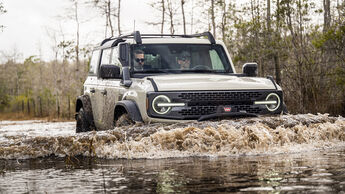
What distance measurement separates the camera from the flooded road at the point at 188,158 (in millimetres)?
5016

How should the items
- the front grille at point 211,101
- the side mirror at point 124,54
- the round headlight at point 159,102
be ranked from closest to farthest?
1. the round headlight at point 159,102
2. the front grille at point 211,101
3. the side mirror at point 124,54

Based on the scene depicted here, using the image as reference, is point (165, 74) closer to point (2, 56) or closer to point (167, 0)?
point (167, 0)

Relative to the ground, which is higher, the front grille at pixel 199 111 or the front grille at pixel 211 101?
the front grille at pixel 211 101

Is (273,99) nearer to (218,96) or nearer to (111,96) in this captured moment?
(218,96)

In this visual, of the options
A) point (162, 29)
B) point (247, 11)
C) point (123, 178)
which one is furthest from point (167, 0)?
point (123, 178)

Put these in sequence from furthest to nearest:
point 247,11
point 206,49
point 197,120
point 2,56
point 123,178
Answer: point 2,56 → point 247,11 → point 206,49 → point 197,120 → point 123,178

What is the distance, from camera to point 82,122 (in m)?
10.4

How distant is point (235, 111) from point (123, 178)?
2.64 metres

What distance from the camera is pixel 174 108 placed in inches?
295

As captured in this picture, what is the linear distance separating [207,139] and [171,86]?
2.92 ft

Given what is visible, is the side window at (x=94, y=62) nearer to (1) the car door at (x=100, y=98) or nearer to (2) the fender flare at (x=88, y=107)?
(1) the car door at (x=100, y=98)

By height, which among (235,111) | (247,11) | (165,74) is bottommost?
(235,111)

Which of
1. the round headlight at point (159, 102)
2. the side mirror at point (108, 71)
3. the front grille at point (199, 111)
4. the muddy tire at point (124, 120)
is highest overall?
the side mirror at point (108, 71)

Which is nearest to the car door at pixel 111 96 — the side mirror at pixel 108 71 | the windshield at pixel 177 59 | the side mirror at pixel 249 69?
the side mirror at pixel 108 71
